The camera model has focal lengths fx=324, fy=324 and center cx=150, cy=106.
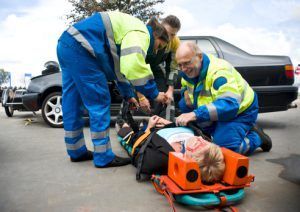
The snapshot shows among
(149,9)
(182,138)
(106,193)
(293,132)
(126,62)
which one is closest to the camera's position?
(106,193)

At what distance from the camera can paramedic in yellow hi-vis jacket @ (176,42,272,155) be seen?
9.33ft

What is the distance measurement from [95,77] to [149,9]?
1493 centimetres

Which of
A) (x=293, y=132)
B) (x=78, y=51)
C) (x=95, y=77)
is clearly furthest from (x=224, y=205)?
(x=293, y=132)

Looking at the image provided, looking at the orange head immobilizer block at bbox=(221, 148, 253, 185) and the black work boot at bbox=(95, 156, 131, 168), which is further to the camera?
the black work boot at bbox=(95, 156, 131, 168)

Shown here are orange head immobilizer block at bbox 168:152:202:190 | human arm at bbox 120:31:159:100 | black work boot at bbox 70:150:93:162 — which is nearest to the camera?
orange head immobilizer block at bbox 168:152:202:190

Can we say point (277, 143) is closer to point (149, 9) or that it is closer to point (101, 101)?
point (101, 101)

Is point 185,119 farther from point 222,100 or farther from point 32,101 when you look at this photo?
point 32,101

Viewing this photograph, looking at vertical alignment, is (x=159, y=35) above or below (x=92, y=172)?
above

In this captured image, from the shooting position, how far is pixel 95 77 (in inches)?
116

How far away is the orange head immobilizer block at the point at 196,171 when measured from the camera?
6.77 feet

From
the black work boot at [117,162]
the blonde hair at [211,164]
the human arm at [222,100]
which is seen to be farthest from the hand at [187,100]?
the blonde hair at [211,164]

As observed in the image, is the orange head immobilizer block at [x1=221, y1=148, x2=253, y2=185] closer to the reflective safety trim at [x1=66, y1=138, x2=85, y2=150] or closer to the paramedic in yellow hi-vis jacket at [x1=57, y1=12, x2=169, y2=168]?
the paramedic in yellow hi-vis jacket at [x1=57, y1=12, x2=169, y2=168]

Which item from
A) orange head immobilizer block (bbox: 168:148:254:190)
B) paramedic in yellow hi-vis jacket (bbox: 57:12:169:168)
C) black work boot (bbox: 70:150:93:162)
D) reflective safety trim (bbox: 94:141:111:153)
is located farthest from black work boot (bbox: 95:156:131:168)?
orange head immobilizer block (bbox: 168:148:254:190)

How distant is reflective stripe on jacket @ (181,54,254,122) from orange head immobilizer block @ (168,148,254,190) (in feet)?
1.83
